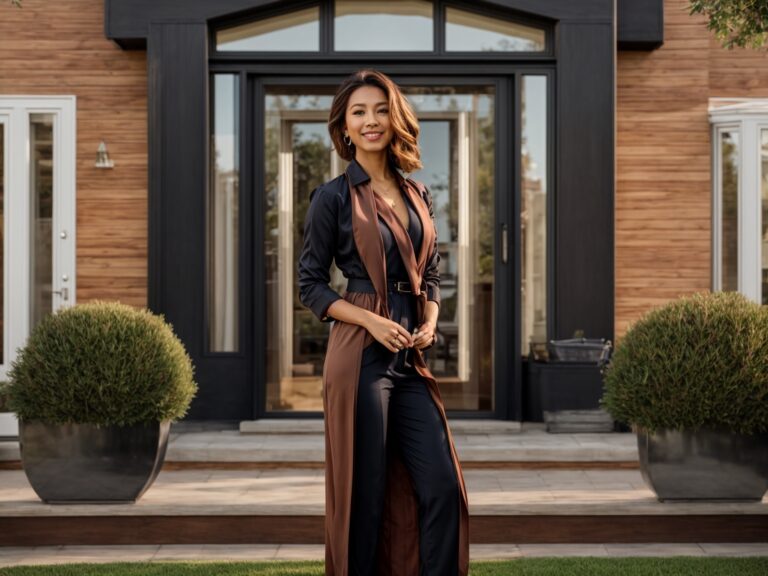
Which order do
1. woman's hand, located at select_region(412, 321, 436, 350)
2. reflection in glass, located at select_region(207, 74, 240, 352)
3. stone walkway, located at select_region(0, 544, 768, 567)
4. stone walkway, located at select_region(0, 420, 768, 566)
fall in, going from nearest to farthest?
1. woman's hand, located at select_region(412, 321, 436, 350)
2. stone walkway, located at select_region(0, 544, 768, 567)
3. stone walkway, located at select_region(0, 420, 768, 566)
4. reflection in glass, located at select_region(207, 74, 240, 352)

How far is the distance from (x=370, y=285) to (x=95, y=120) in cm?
388

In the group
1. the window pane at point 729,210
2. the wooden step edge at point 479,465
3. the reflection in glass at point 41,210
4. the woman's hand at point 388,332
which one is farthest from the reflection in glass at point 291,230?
the woman's hand at point 388,332

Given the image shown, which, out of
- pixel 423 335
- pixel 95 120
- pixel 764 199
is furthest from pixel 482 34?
pixel 423 335

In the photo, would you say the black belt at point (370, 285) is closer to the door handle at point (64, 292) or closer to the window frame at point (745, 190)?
the door handle at point (64, 292)

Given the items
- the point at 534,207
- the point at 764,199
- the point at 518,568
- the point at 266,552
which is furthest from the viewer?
the point at 764,199

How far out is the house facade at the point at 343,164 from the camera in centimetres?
648

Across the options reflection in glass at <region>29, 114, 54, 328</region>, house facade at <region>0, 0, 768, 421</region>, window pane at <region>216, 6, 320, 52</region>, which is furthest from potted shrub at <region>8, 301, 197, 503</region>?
window pane at <region>216, 6, 320, 52</region>

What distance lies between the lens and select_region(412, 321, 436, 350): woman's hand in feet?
11.0

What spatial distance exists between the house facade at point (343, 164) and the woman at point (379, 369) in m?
3.20

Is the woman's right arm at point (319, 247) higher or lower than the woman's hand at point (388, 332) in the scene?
higher

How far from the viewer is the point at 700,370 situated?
4.49 meters

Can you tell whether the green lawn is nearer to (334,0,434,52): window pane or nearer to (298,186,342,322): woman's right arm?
(298,186,342,322): woman's right arm

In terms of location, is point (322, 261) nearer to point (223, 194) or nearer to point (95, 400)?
point (95, 400)

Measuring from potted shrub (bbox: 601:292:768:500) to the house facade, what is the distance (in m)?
1.86
